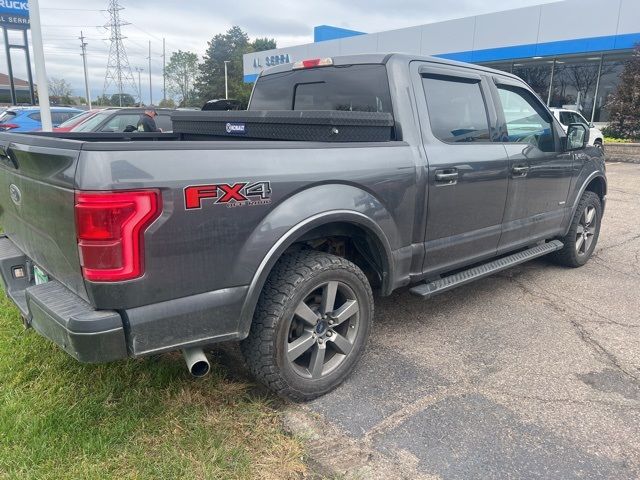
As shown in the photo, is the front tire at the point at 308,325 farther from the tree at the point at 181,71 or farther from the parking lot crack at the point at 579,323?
the tree at the point at 181,71

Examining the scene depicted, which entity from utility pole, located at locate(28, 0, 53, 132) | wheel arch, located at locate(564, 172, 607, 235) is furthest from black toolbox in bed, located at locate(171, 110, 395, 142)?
utility pole, located at locate(28, 0, 53, 132)

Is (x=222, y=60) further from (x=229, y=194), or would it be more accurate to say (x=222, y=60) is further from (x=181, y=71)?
(x=229, y=194)

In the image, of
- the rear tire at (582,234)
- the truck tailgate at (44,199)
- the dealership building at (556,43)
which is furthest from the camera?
the dealership building at (556,43)

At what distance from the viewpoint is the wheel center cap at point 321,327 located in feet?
9.36

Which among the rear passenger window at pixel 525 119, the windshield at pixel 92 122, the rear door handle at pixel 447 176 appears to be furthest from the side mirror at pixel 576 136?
the windshield at pixel 92 122

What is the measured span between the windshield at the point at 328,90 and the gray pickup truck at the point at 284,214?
0.01 m

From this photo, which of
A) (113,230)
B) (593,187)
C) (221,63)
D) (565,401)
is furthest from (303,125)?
(221,63)

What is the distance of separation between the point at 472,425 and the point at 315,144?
5.63ft

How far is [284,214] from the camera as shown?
2520 millimetres

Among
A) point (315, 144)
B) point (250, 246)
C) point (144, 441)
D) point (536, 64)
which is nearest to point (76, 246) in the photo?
point (250, 246)

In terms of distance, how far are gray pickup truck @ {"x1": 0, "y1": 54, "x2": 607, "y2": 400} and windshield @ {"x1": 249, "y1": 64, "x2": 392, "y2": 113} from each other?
0.01 meters

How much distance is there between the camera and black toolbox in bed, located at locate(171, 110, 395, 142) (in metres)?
2.87

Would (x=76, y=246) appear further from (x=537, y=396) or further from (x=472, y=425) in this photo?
(x=537, y=396)

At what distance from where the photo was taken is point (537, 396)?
118 inches
